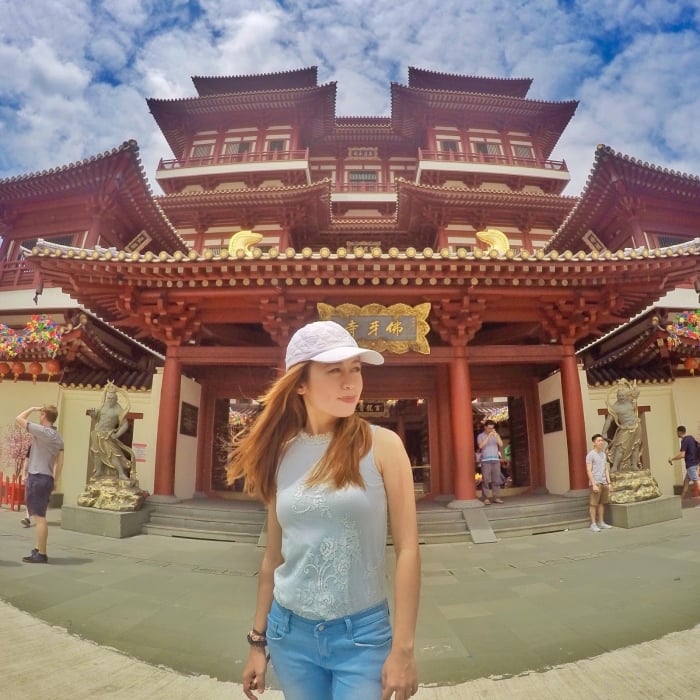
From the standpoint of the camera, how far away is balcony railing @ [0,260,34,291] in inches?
524

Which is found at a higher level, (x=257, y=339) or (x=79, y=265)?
(x=79, y=265)

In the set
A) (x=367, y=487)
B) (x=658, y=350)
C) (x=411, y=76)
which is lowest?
(x=367, y=487)

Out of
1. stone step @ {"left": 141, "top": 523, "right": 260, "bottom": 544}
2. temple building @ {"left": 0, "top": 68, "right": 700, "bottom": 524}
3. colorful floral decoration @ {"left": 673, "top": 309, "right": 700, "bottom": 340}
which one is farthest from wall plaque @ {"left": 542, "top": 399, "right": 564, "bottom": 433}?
stone step @ {"left": 141, "top": 523, "right": 260, "bottom": 544}

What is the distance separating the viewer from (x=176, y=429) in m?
8.47

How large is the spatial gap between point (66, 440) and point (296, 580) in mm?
12300

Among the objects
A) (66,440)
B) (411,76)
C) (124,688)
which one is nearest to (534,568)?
(124,688)

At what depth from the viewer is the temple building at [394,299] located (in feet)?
25.3

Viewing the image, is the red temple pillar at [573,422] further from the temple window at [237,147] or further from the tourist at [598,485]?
the temple window at [237,147]

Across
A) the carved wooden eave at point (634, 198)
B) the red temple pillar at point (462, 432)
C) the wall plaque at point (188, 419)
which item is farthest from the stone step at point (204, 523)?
the carved wooden eave at point (634, 198)

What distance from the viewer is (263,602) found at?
159cm

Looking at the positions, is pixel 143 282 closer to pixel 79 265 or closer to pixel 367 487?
pixel 79 265

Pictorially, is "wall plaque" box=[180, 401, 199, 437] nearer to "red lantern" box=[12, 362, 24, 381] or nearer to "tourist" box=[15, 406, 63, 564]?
"tourist" box=[15, 406, 63, 564]

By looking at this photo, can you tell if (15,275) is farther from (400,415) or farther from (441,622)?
(441,622)

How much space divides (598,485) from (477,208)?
43.5ft
